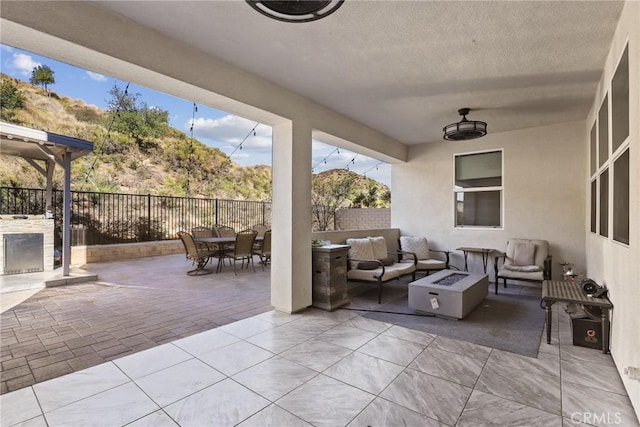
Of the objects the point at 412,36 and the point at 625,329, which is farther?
the point at 412,36

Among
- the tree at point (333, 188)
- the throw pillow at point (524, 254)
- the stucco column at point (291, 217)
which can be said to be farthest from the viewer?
the tree at point (333, 188)

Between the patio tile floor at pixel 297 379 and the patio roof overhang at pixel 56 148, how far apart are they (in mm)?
2468

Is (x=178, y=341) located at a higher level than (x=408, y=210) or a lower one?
lower

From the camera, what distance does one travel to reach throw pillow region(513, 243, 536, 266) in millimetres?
5180

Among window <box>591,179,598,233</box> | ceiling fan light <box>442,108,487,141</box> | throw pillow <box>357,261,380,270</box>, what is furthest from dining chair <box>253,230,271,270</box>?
window <box>591,179,598,233</box>

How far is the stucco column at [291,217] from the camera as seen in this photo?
12.6 feet

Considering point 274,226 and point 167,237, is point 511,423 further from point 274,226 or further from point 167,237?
point 167,237

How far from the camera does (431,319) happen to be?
3.68 metres

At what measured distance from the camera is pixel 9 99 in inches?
392

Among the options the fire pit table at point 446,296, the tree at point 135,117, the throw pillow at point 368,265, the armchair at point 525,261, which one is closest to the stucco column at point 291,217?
the throw pillow at point 368,265

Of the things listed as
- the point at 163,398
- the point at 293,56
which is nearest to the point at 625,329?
the point at 163,398

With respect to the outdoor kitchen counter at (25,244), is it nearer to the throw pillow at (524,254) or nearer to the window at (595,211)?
the throw pillow at (524,254)

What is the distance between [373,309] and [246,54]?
11.2 feet

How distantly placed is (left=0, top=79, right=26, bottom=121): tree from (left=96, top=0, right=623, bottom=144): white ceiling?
11.7m
